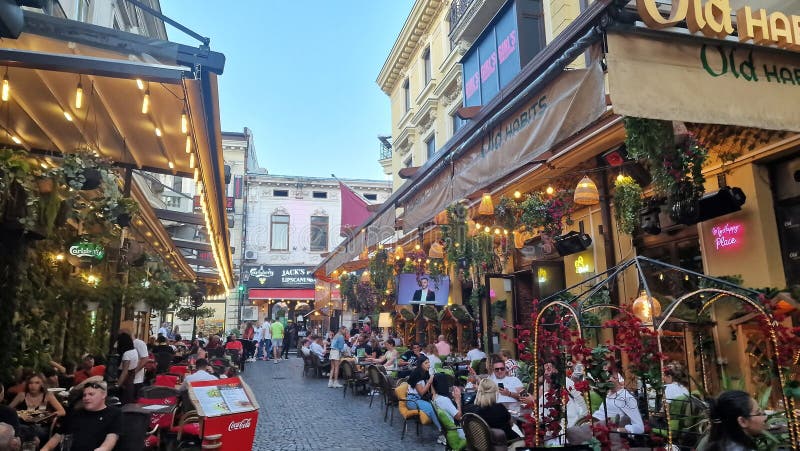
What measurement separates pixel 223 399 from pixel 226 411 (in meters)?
0.19

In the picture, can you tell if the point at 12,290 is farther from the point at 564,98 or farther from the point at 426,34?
the point at 426,34

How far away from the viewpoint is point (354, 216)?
17531mm

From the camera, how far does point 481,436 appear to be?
5637 millimetres

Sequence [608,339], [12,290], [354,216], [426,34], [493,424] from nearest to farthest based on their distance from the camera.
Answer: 1. [493,424]
2. [12,290]
3. [608,339]
4. [354,216]
5. [426,34]

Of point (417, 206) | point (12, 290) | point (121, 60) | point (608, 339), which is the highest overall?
point (121, 60)

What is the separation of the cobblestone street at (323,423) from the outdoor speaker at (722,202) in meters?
5.29

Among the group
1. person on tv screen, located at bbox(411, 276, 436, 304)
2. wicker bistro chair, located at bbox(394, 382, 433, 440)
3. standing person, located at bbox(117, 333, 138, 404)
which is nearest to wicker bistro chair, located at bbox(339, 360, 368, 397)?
person on tv screen, located at bbox(411, 276, 436, 304)

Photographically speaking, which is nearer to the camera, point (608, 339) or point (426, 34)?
point (608, 339)

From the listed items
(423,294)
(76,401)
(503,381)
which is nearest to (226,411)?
(76,401)

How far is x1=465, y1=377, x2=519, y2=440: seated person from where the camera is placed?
625 cm

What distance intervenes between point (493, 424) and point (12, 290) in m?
6.69

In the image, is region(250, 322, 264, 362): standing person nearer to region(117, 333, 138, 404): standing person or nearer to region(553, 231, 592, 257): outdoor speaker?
region(117, 333, 138, 404): standing person

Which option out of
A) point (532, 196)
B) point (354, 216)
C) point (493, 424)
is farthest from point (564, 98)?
point (354, 216)

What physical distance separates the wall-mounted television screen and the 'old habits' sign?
1280 cm
